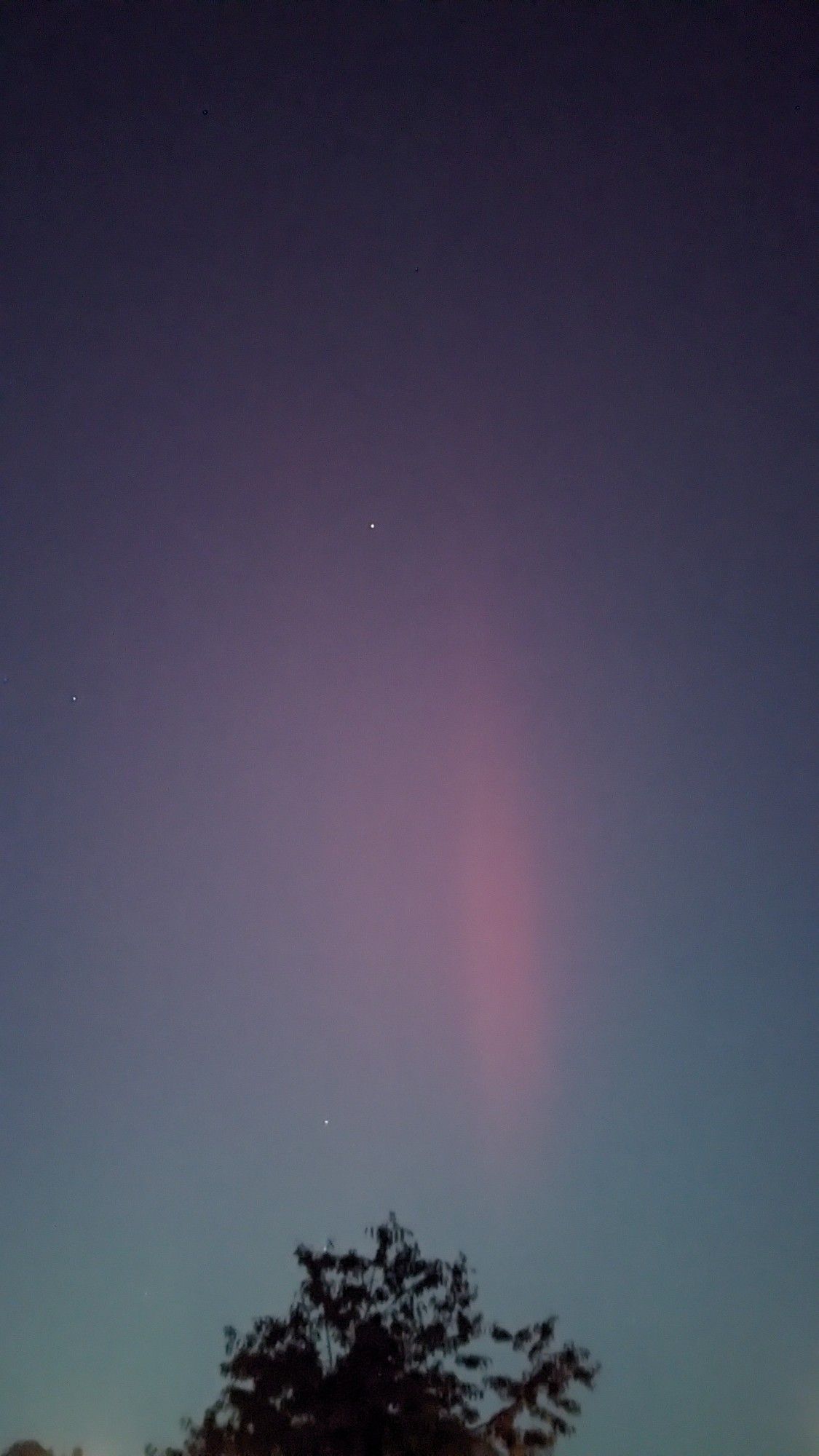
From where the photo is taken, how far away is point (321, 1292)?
21.0 metres

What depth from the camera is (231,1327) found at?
68.0 feet

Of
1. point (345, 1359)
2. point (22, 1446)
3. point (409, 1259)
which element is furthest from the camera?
point (22, 1446)

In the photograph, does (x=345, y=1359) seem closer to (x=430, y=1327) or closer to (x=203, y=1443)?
(x=430, y=1327)

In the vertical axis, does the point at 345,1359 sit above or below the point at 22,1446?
below

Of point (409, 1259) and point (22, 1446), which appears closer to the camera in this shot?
point (409, 1259)

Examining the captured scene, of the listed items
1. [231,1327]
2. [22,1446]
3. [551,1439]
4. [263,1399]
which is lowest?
[551,1439]

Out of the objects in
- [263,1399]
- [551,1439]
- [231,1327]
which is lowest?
[551,1439]

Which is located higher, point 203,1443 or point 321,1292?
point 321,1292

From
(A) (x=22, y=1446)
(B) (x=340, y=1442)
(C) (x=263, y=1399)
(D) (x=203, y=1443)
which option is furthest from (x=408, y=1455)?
(A) (x=22, y=1446)

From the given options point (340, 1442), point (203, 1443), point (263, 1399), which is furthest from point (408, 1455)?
point (203, 1443)

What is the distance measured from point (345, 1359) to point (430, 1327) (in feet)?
5.63

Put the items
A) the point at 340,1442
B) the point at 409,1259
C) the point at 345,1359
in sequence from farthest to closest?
the point at 409,1259
the point at 345,1359
the point at 340,1442

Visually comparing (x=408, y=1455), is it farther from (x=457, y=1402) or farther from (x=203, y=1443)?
(x=203, y=1443)

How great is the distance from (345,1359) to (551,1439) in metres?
3.92
